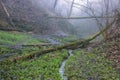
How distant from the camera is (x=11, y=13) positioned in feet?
99.4

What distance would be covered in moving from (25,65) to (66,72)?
8.23 feet

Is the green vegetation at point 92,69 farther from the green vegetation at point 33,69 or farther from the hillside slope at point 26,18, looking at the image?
the hillside slope at point 26,18

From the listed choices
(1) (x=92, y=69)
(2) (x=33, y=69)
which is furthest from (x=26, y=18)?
(1) (x=92, y=69)

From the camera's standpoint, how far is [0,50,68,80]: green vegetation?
11392 millimetres

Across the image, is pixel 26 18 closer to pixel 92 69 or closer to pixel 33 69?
pixel 33 69

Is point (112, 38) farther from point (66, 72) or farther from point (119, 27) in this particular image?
point (66, 72)

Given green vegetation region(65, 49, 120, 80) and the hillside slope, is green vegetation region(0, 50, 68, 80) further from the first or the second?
the hillside slope

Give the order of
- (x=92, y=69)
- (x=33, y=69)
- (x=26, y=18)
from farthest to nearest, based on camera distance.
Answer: (x=26, y=18) → (x=92, y=69) → (x=33, y=69)

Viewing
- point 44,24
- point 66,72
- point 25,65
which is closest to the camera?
point 66,72

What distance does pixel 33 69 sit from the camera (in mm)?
12930

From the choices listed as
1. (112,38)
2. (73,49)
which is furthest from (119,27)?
Result: (73,49)

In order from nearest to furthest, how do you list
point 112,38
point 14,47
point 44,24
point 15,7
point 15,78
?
point 15,78, point 14,47, point 112,38, point 15,7, point 44,24

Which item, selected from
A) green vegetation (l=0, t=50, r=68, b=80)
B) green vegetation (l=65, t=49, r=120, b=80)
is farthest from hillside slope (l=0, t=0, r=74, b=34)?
green vegetation (l=65, t=49, r=120, b=80)

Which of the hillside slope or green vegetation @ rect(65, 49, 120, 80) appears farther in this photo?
the hillside slope
